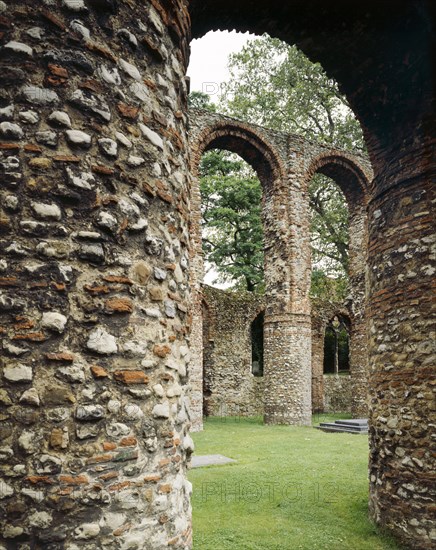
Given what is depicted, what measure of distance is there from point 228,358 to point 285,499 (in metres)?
12.0

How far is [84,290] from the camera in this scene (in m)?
2.30

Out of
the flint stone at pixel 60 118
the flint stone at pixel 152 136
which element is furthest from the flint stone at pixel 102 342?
the flint stone at pixel 152 136

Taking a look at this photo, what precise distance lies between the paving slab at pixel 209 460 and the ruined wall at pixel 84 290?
5.71 metres

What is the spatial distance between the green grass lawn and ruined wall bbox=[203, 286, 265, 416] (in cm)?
728

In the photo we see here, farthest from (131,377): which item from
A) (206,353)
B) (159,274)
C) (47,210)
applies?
(206,353)

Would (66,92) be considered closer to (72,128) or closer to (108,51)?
(72,128)

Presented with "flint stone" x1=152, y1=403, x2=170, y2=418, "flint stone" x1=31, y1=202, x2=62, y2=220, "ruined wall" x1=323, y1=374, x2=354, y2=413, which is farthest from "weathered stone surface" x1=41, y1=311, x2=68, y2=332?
"ruined wall" x1=323, y1=374, x2=354, y2=413

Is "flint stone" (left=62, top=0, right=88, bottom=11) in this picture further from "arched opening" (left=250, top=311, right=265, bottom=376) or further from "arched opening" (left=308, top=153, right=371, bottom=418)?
"arched opening" (left=250, top=311, right=265, bottom=376)

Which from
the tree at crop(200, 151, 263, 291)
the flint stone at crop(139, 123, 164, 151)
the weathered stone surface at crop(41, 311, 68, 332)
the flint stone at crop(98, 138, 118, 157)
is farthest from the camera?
the tree at crop(200, 151, 263, 291)

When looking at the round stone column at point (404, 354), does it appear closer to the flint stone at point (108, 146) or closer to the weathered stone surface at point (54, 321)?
the flint stone at point (108, 146)

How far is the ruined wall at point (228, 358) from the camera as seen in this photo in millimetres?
18000

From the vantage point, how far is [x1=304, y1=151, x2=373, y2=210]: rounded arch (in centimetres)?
1719

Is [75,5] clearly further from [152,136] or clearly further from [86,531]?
[86,531]

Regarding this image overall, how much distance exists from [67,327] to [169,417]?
30.9 inches
